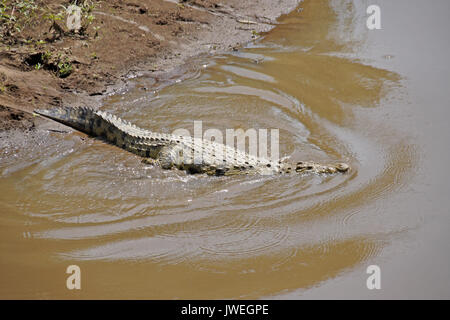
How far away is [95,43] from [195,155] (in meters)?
4.12

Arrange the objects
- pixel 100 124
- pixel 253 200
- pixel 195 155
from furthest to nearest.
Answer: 1. pixel 100 124
2. pixel 195 155
3. pixel 253 200

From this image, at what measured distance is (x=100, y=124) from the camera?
580 centimetres

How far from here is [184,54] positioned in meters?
8.53

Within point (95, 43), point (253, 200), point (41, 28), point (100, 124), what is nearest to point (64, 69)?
point (95, 43)

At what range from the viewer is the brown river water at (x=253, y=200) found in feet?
12.0

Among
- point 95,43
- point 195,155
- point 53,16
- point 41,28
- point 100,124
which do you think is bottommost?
point 195,155

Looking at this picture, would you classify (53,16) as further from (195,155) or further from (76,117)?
(195,155)

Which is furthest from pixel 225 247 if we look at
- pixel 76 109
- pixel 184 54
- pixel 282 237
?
pixel 184 54

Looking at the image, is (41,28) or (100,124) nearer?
(100,124)

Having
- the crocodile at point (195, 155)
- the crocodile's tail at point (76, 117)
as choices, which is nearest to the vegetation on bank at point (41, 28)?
the crocodile's tail at point (76, 117)

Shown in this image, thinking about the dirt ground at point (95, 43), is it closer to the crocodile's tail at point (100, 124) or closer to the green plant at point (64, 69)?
the green plant at point (64, 69)

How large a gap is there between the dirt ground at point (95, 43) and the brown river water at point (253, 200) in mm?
627

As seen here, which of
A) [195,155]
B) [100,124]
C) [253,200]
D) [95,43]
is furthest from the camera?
[95,43]
